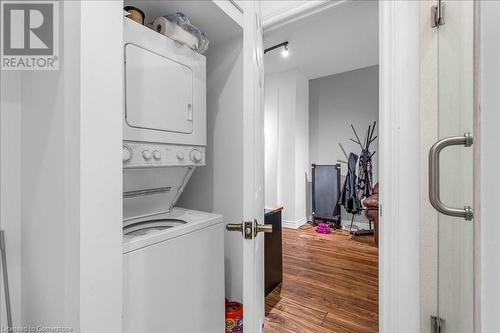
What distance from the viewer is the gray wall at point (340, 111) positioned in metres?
4.17

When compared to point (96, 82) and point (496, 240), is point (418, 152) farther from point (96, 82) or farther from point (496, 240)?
point (96, 82)

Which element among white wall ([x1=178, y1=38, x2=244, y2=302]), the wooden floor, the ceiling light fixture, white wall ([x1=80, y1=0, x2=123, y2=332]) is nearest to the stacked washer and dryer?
white wall ([x1=80, y1=0, x2=123, y2=332])

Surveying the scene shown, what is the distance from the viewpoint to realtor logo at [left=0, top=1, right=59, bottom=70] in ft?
2.91

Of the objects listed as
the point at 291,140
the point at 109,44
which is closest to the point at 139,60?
the point at 109,44

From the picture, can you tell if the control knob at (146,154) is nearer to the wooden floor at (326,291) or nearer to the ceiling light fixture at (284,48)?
the wooden floor at (326,291)

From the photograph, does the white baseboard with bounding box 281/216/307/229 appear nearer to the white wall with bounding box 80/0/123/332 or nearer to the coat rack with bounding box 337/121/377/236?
the coat rack with bounding box 337/121/377/236

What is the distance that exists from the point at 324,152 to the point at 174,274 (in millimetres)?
3964

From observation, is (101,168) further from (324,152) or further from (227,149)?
(324,152)

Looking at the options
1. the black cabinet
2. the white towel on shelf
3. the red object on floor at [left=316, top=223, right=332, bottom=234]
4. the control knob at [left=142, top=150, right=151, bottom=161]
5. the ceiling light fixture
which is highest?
the ceiling light fixture

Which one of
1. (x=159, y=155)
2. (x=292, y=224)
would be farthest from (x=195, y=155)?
(x=292, y=224)

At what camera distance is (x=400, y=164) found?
113cm

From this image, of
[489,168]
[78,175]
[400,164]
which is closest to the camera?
[489,168]

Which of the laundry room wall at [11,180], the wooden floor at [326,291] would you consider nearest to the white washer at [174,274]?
the laundry room wall at [11,180]

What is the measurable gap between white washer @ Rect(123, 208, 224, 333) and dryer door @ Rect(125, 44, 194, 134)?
0.54m
